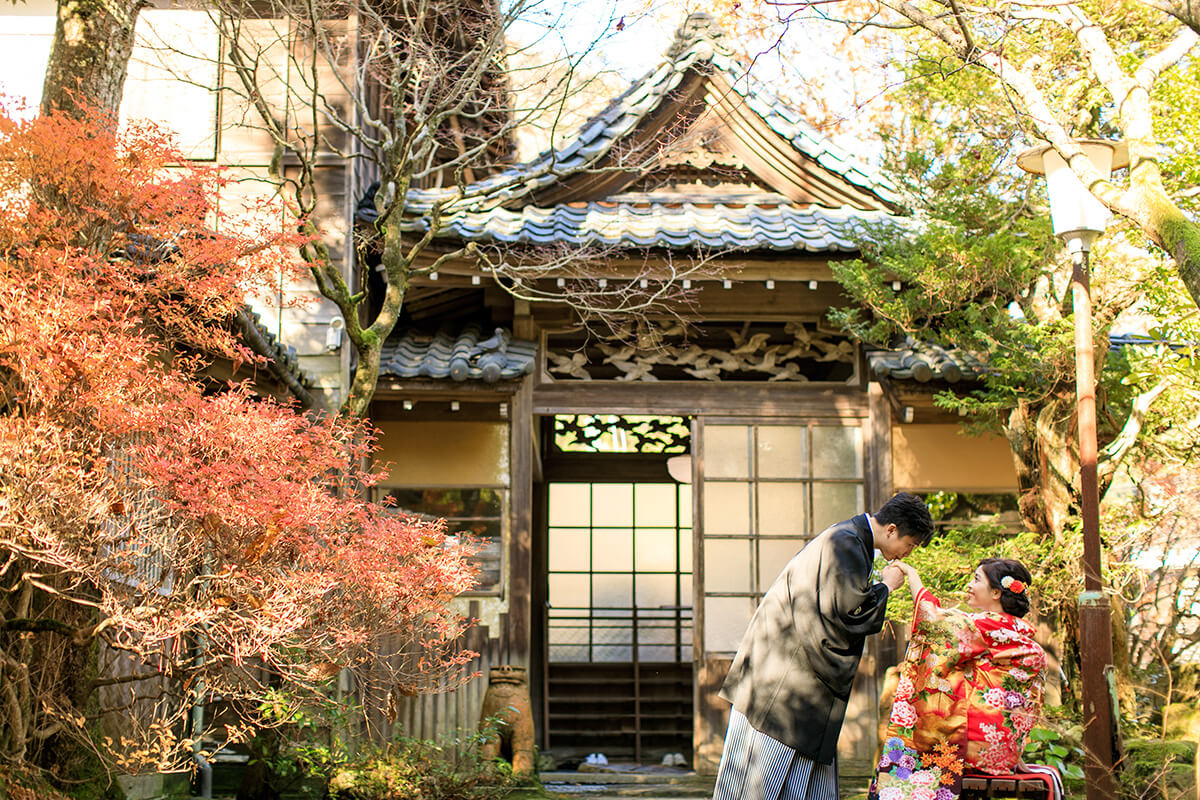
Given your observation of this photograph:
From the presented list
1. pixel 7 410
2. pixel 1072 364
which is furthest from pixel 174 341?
pixel 1072 364

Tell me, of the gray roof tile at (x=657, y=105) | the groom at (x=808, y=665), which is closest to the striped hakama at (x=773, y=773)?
the groom at (x=808, y=665)

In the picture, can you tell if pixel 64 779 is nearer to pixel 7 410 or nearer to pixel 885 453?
pixel 7 410

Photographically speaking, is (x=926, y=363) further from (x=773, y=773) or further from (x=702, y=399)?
(x=773, y=773)

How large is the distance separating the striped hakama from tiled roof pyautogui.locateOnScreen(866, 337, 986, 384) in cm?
507

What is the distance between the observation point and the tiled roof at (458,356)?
8.85 meters

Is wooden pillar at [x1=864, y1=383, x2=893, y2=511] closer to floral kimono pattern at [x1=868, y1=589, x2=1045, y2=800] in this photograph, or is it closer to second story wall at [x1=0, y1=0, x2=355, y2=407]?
second story wall at [x1=0, y1=0, x2=355, y2=407]

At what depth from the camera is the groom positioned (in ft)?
13.2

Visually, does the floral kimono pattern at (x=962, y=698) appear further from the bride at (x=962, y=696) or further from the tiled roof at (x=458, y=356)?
the tiled roof at (x=458, y=356)

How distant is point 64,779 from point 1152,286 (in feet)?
23.0

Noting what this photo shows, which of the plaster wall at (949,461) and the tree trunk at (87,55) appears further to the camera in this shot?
the plaster wall at (949,461)

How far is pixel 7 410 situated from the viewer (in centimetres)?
495

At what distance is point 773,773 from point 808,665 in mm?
408

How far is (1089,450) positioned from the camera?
19.8ft

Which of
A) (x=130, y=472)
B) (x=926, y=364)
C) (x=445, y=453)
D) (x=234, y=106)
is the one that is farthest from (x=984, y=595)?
(x=234, y=106)
